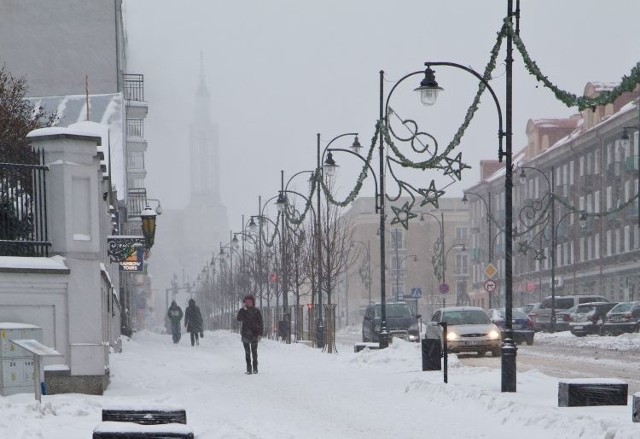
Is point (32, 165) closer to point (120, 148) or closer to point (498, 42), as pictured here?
point (498, 42)

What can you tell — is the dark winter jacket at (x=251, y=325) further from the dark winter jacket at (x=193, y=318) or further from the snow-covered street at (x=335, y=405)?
the dark winter jacket at (x=193, y=318)

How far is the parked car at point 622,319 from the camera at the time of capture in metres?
47.2

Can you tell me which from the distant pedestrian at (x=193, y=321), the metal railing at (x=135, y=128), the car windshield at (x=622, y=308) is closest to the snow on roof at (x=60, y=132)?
the distant pedestrian at (x=193, y=321)

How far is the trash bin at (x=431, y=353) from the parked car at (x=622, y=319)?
24264mm

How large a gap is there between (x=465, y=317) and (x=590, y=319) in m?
16.6

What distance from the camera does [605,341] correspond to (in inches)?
1673

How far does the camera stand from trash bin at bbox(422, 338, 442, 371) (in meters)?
24.3

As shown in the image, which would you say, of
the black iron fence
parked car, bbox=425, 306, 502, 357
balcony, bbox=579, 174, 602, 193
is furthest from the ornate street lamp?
balcony, bbox=579, 174, 602, 193

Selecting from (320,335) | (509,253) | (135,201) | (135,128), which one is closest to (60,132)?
(509,253)

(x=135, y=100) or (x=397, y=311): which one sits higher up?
(x=135, y=100)

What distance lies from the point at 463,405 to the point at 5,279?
6607 millimetres

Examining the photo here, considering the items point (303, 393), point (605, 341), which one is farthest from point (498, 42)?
point (605, 341)

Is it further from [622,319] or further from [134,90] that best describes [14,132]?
[134,90]

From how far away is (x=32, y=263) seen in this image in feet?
59.8
